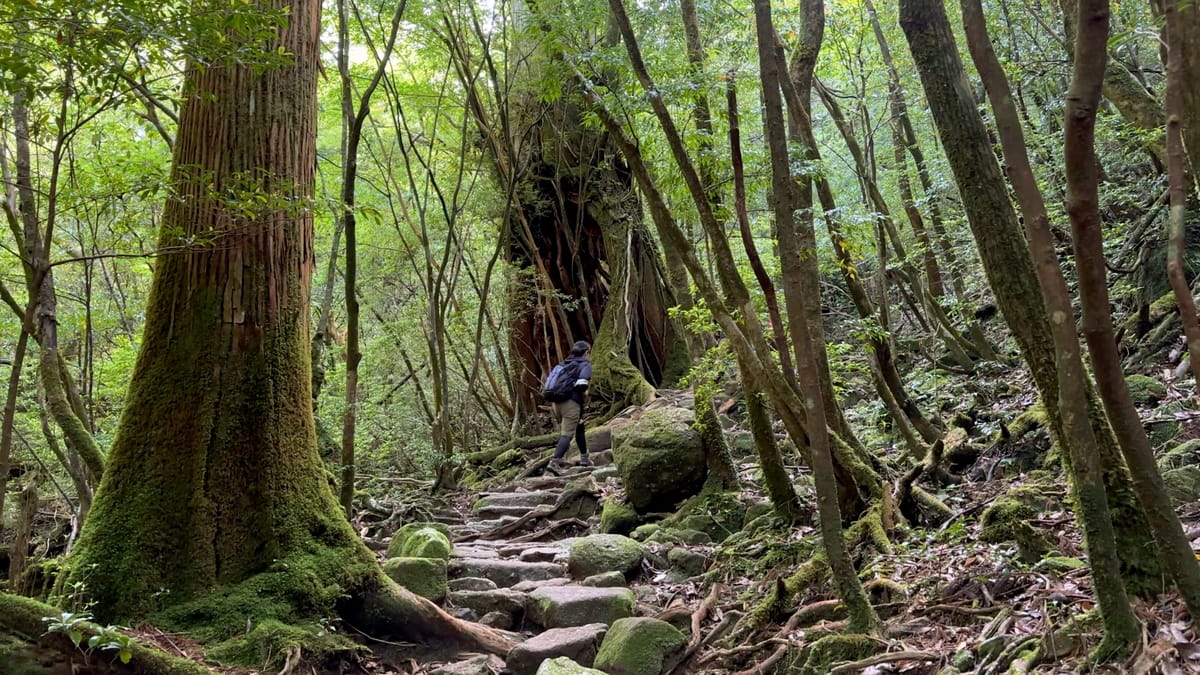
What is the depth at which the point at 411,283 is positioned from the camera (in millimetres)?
15086

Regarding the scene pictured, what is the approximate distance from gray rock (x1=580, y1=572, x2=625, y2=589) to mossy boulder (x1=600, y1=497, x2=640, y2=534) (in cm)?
145

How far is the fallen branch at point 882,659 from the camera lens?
10.4 ft

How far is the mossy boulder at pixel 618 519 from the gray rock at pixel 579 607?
6.21ft

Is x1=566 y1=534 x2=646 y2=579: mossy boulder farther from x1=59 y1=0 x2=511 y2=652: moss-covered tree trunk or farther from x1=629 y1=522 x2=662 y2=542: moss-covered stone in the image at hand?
x1=59 y1=0 x2=511 y2=652: moss-covered tree trunk

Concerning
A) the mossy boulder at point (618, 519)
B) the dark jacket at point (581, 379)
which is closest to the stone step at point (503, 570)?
the mossy boulder at point (618, 519)

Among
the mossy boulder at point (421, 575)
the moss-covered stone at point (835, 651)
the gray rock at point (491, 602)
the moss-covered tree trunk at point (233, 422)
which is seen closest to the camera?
the moss-covered stone at point (835, 651)

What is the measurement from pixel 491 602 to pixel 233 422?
2.11 metres

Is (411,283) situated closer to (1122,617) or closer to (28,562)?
(28,562)

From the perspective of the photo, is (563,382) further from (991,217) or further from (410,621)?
(991,217)

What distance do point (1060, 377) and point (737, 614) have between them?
2845 mm

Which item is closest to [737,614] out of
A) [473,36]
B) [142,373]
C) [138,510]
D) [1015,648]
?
[1015,648]

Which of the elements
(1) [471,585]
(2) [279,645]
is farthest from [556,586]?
(2) [279,645]

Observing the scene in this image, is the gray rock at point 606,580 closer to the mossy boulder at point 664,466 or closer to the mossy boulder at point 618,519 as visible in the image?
the mossy boulder at point 618,519

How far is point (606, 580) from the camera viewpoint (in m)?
5.52
